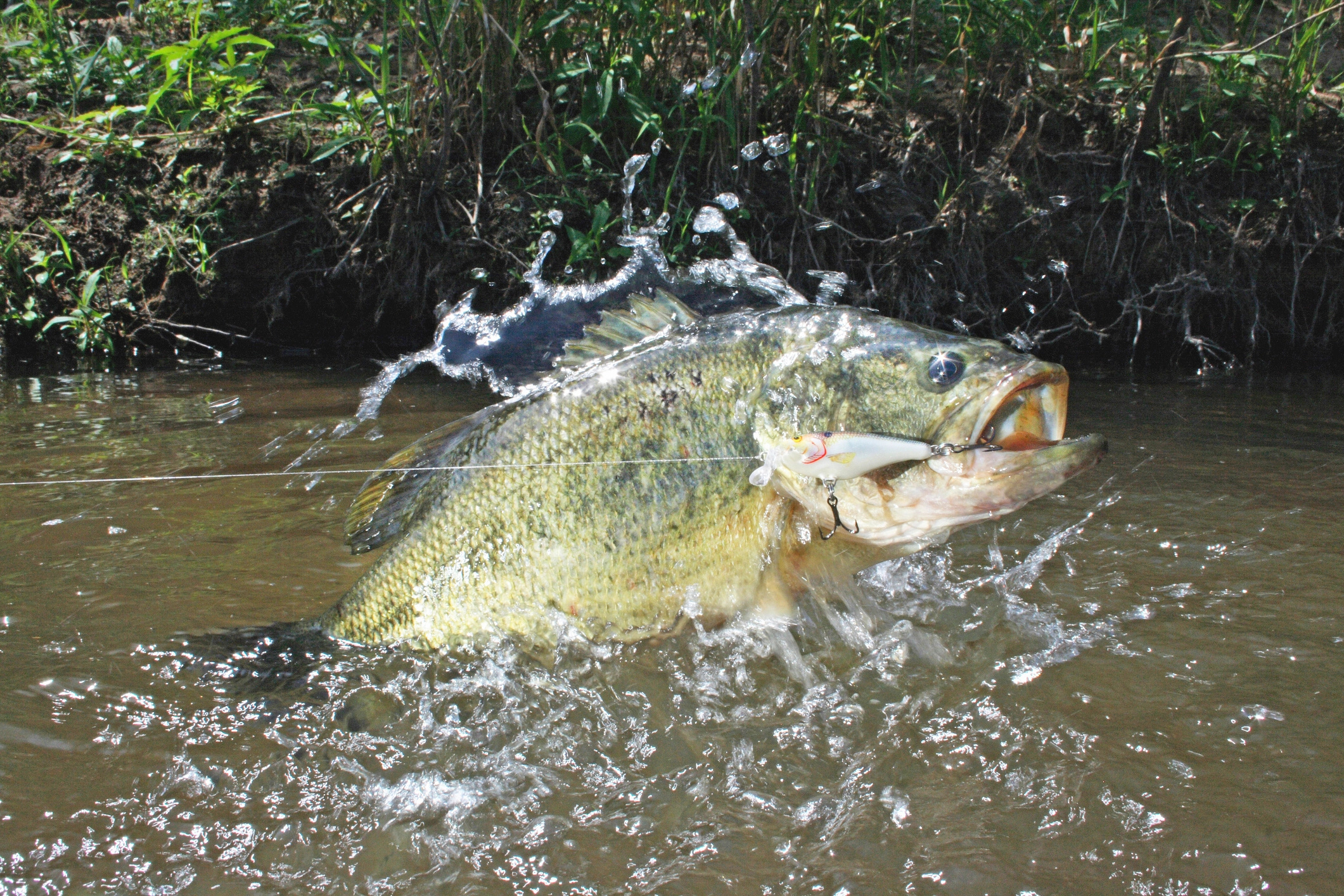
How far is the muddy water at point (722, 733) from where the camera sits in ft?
4.95

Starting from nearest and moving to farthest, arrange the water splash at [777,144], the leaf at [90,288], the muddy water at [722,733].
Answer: the muddy water at [722,733]
the water splash at [777,144]
the leaf at [90,288]

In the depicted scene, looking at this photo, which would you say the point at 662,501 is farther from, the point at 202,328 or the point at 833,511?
the point at 202,328

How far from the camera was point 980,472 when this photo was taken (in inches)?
77.4

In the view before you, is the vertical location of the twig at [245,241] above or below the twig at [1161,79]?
below

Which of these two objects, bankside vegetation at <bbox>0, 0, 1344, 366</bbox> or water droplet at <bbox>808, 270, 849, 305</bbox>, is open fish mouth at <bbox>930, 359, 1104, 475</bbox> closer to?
water droplet at <bbox>808, 270, 849, 305</bbox>

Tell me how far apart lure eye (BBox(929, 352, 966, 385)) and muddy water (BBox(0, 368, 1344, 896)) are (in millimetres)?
672

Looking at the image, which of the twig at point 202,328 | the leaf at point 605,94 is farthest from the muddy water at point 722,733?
the leaf at point 605,94

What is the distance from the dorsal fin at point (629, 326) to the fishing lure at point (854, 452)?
0.49m

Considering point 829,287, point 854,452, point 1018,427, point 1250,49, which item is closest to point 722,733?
point 854,452

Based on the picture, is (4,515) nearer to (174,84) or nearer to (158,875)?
(158,875)

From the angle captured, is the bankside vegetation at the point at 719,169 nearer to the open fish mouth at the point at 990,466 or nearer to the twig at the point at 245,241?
the twig at the point at 245,241

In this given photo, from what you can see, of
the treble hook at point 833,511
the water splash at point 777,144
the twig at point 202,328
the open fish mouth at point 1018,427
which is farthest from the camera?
the twig at point 202,328

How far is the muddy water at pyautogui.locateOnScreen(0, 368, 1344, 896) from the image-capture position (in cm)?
151

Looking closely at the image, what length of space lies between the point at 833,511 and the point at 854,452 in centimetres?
18
